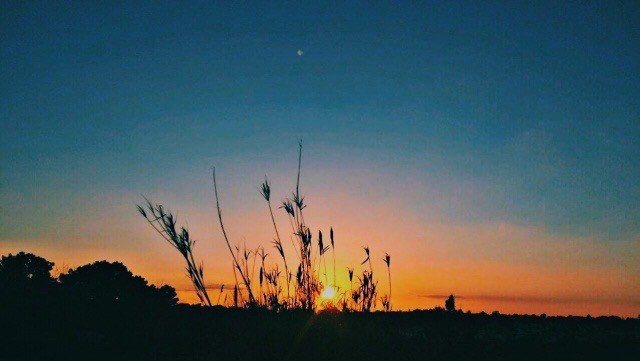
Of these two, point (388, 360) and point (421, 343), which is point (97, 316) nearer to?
point (388, 360)

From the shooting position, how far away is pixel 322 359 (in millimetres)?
3131

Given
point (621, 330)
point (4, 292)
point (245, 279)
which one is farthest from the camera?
point (245, 279)

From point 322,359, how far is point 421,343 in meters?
0.78

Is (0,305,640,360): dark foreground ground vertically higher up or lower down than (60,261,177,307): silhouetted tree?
lower down

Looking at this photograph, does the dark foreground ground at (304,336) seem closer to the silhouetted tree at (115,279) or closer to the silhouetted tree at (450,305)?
the silhouetted tree at (450,305)

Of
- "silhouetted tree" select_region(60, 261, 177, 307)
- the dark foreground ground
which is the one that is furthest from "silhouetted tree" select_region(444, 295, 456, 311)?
"silhouetted tree" select_region(60, 261, 177, 307)

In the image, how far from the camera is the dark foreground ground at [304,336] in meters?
3.18

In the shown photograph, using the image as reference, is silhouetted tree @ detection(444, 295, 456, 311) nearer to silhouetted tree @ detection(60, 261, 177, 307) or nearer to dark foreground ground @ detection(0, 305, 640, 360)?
dark foreground ground @ detection(0, 305, 640, 360)

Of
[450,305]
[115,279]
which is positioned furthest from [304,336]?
[115,279]

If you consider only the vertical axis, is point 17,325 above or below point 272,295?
below

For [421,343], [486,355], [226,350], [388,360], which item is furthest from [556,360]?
[226,350]

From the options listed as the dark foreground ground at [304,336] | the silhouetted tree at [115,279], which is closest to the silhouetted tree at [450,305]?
the dark foreground ground at [304,336]

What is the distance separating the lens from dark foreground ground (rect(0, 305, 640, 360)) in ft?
10.4

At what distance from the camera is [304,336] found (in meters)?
3.47
